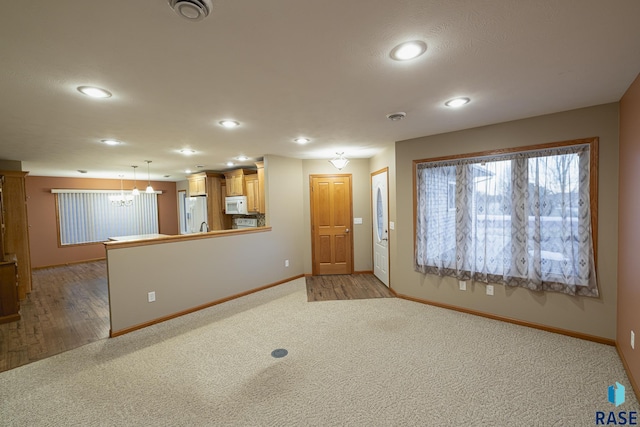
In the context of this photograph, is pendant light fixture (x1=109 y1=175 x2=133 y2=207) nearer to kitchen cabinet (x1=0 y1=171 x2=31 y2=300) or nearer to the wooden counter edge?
kitchen cabinet (x1=0 y1=171 x2=31 y2=300)

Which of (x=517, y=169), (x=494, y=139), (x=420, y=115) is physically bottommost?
→ (x=517, y=169)

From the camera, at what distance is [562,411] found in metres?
1.91

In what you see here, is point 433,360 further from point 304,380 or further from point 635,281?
point 635,281

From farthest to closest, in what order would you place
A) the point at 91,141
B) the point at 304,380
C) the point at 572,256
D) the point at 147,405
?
the point at 91,141 < the point at 572,256 < the point at 304,380 < the point at 147,405

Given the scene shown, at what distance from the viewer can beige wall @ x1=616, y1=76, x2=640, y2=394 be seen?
6.98 ft

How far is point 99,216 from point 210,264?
611 cm

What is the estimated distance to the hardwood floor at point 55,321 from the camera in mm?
2916

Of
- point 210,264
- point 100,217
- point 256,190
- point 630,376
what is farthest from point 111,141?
point 630,376

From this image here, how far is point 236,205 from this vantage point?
632cm

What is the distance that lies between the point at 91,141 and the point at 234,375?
360 cm

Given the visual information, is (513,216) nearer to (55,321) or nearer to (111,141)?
(111,141)

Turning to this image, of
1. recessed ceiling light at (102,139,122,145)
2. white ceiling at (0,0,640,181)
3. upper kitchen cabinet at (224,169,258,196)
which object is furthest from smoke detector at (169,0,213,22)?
Answer: upper kitchen cabinet at (224,169,258,196)

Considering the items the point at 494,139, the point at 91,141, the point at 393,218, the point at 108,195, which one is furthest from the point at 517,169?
the point at 108,195

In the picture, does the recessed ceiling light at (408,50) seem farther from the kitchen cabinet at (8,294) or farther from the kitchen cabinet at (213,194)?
the kitchen cabinet at (213,194)
